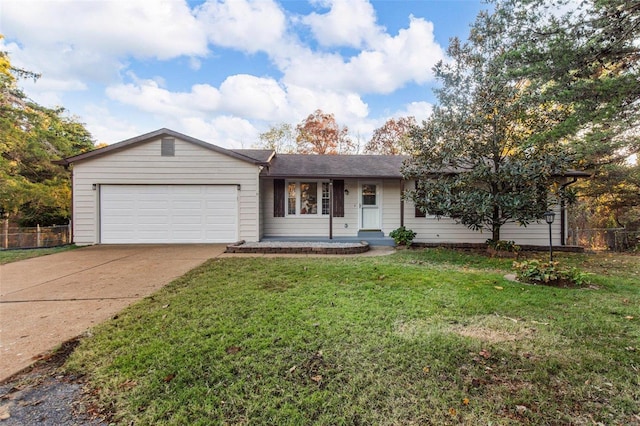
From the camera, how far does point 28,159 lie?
39.3 ft

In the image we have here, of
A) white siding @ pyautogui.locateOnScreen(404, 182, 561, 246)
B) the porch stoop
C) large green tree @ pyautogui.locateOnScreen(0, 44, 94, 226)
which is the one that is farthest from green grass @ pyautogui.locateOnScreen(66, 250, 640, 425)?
large green tree @ pyautogui.locateOnScreen(0, 44, 94, 226)

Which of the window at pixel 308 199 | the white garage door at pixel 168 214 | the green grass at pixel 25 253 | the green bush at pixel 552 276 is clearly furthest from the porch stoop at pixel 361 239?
the green grass at pixel 25 253

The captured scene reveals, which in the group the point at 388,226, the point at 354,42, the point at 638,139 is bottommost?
the point at 388,226

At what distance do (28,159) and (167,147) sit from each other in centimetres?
798

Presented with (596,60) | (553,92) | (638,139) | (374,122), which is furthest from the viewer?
(374,122)

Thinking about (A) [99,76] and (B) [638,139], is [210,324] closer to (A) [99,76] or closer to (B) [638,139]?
(B) [638,139]

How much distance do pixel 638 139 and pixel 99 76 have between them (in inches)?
797

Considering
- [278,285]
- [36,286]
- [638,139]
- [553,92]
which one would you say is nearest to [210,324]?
[278,285]

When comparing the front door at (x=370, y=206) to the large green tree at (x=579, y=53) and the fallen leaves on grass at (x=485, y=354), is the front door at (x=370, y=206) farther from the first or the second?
the fallen leaves on grass at (x=485, y=354)

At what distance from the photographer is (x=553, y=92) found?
5742mm

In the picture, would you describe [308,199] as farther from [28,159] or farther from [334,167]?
[28,159]

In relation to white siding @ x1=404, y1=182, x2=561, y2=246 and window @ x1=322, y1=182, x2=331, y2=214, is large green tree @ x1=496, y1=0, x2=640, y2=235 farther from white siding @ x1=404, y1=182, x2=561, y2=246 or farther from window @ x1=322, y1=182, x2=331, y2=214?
window @ x1=322, y1=182, x2=331, y2=214

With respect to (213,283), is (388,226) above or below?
above

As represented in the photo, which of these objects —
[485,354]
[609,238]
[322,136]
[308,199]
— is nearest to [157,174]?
[308,199]
